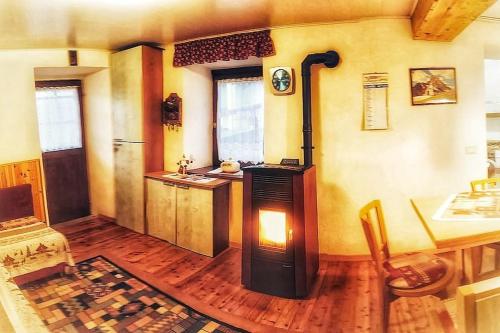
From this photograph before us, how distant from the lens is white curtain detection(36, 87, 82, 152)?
173 inches

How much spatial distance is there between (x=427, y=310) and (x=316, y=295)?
32.0 inches

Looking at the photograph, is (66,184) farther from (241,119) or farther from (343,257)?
(343,257)

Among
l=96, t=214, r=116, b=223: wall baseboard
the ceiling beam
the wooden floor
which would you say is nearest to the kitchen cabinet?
the wooden floor

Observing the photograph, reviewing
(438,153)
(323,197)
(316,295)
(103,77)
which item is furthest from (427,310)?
(103,77)

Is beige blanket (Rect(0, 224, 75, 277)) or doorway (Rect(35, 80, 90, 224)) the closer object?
beige blanket (Rect(0, 224, 75, 277))

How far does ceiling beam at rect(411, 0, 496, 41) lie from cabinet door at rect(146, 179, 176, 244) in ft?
9.61

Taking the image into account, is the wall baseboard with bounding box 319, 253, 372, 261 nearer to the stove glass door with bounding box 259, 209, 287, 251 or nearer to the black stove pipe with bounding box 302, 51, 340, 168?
the stove glass door with bounding box 259, 209, 287, 251

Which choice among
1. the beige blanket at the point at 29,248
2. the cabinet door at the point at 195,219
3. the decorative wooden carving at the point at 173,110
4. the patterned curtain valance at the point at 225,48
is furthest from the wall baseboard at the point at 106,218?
the patterned curtain valance at the point at 225,48

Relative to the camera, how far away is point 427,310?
89.9 inches

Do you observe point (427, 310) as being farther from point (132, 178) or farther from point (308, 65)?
point (132, 178)

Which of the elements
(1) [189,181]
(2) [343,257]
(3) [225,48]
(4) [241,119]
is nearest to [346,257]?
(2) [343,257]

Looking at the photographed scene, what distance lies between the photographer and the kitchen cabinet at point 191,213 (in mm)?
3375

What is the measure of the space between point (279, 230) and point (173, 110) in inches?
86.4

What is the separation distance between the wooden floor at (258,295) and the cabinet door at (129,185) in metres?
0.44
